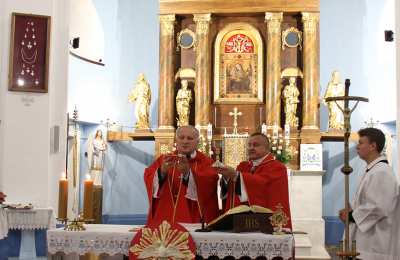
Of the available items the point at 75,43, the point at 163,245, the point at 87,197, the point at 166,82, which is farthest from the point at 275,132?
the point at 87,197

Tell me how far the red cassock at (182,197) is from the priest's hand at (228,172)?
25cm

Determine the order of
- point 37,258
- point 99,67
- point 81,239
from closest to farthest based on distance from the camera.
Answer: point 81,239, point 37,258, point 99,67

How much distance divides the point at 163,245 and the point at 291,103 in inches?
380

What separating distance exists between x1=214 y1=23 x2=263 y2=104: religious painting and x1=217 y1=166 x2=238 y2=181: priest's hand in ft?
29.4

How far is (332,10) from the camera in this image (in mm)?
15289

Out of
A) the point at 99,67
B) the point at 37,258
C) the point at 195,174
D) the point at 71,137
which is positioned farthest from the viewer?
the point at 99,67

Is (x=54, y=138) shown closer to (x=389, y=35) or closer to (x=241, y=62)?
(x=241, y=62)

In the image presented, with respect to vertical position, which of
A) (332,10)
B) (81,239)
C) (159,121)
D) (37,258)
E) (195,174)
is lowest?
(37,258)

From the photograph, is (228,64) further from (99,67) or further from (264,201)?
(264,201)

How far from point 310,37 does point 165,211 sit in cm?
932

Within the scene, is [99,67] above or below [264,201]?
above

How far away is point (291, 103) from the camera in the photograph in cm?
1377

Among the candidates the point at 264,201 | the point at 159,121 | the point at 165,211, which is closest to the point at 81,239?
the point at 165,211

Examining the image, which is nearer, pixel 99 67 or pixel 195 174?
→ pixel 195 174
